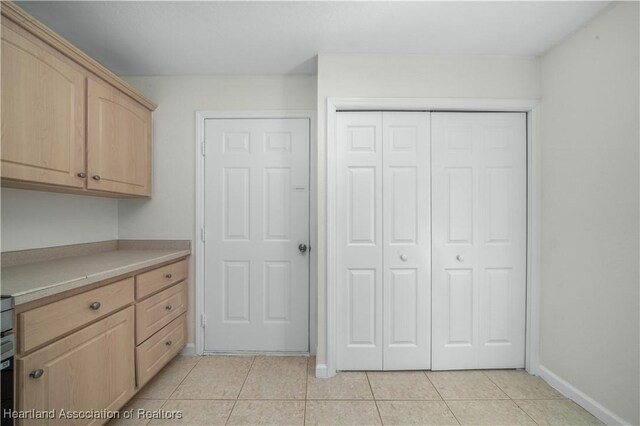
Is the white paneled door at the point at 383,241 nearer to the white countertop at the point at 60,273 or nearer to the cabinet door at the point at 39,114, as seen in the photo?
the white countertop at the point at 60,273

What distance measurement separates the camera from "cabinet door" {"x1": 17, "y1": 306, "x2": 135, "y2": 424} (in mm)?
1073

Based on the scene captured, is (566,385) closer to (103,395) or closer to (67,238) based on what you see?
(103,395)

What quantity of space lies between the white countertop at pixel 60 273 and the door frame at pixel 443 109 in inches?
48.5

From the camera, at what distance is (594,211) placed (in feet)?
5.37

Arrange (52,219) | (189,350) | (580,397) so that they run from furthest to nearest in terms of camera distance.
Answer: (189,350) → (52,219) → (580,397)

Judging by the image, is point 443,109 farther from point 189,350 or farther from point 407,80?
point 189,350

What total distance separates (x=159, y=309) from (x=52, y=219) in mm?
916

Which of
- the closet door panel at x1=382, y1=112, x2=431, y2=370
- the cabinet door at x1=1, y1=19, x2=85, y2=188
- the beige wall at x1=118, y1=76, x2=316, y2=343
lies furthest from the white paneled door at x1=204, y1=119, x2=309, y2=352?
the cabinet door at x1=1, y1=19, x2=85, y2=188

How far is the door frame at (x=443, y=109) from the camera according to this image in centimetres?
203

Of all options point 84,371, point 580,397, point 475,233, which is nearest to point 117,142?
point 84,371

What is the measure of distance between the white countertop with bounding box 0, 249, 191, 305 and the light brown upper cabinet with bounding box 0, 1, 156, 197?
44cm

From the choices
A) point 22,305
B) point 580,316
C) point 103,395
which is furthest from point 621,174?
point 103,395

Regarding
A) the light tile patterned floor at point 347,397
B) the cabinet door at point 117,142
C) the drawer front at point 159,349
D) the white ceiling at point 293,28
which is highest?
the white ceiling at point 293,28

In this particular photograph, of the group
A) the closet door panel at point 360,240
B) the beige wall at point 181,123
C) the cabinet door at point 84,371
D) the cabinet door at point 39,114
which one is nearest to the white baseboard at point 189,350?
the beige wall at point 181,123
